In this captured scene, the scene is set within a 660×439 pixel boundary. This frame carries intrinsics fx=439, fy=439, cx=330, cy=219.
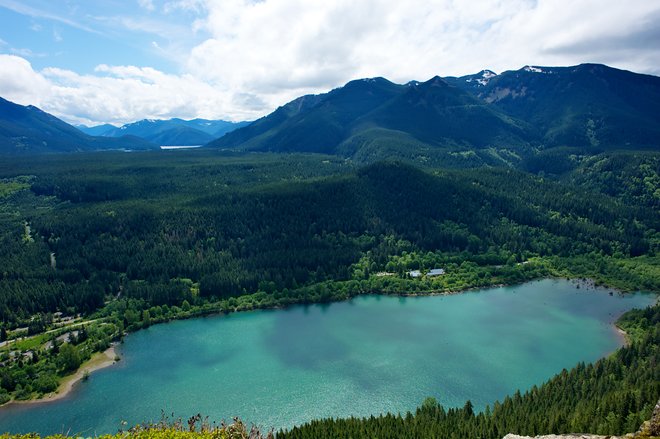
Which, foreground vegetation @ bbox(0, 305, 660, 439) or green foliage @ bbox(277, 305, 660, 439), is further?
green foliage @ bbox(277, 305, 660, 439)

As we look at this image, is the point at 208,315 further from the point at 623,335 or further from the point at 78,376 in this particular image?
the point at 623,335

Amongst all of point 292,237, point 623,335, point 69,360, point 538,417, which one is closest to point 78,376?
point 69,360

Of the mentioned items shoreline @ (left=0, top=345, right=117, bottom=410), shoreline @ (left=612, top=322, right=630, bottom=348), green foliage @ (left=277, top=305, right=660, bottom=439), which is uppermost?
green foliage @ (left=277, top=305, right=660, bottom=439)

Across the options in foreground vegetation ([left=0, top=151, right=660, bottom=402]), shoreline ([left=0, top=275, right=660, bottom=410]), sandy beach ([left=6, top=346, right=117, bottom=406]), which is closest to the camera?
sandy beach ([left=6, top=346, right=117, bottom=406])

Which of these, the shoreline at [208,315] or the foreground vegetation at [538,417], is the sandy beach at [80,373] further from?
the foreground vegetation at [538,417]

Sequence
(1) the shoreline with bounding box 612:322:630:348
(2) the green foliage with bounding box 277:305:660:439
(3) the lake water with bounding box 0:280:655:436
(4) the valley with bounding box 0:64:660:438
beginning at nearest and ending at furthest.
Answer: (2) the green foliage with bounding box 277:305:660:439, (4) the valley with bounding box 0:64:660:438, (3) the lake water with bounding box 0:280:655:436, (1) the shoreline with bounding box 612:322:630:348

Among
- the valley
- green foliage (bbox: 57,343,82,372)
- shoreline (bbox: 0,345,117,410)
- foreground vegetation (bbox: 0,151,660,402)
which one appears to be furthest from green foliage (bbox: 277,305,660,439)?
foreground vegetation (bbox: 0,151,660,402)

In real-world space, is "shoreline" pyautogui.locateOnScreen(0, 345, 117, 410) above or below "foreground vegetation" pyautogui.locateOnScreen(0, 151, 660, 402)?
below

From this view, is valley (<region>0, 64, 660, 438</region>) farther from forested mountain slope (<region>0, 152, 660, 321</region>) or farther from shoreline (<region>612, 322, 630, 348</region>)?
shoreline (<region>612, 322, 630, 348</region>)
